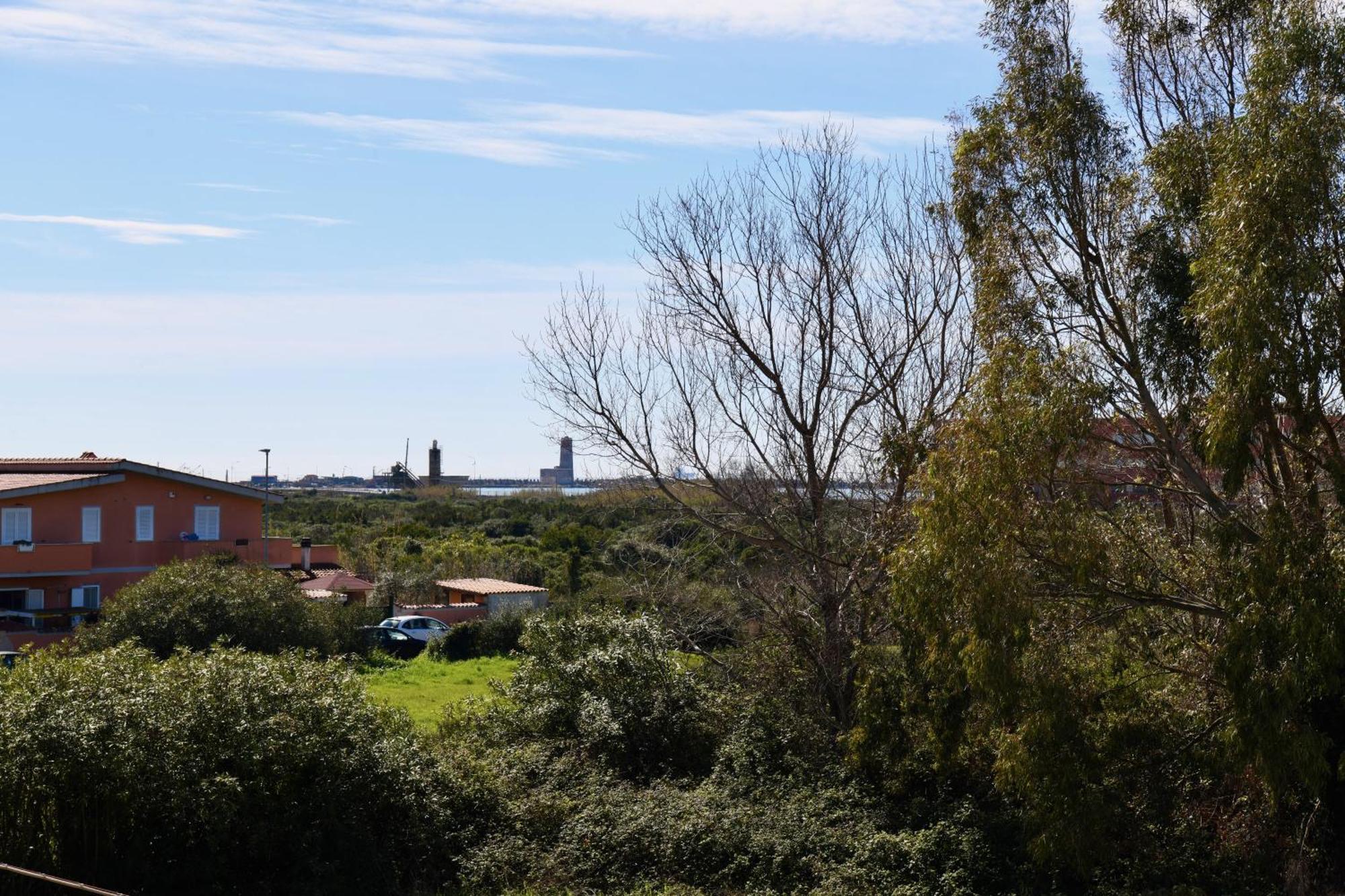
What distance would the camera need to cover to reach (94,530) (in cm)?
3422

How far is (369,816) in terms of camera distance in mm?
13250

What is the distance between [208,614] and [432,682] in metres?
5.36

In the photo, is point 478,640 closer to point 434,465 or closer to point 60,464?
point 60,464

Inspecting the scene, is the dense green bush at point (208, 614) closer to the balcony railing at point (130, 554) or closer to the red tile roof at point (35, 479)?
the balcony railing at point (130, 554)

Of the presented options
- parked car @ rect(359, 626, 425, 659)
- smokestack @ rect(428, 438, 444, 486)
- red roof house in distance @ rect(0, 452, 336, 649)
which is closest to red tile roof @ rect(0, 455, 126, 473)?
red roof house in distance @ rect(0, 452, 336, 649)

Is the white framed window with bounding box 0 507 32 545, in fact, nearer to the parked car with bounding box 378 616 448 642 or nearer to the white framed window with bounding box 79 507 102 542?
the white framed window with bounding box 79 507 102 542

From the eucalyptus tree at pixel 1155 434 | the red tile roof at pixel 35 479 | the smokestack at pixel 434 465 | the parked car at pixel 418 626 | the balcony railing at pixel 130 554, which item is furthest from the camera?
the smokestack at pixel 434 465

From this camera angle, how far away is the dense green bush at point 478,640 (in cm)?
3422

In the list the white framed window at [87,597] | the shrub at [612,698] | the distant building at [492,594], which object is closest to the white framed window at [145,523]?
the white framed window at [87,597]

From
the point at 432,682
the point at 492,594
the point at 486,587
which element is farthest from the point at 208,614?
the point at 486,587

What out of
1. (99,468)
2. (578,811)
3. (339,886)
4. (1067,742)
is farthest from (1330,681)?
(99,468)

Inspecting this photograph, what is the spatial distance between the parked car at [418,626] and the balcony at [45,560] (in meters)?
8.06

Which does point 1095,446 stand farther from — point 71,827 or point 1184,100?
point 71,827

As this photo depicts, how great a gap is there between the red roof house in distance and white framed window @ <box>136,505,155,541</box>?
27 millimetres
